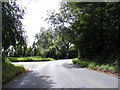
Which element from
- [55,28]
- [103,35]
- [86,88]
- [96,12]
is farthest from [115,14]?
[55,28]

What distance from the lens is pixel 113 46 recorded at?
642 inches

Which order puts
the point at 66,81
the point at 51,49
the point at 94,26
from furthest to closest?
the point at 51,49 < the point at 94,26 < the point at 66,81

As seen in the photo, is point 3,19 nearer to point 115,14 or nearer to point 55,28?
point 115,14

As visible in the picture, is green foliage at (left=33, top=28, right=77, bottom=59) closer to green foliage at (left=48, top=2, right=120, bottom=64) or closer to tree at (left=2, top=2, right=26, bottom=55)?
green foliage at (left=48, top=2, right=120, bottom=64)

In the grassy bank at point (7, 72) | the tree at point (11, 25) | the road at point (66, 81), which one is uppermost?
the tree at point (11, 25)

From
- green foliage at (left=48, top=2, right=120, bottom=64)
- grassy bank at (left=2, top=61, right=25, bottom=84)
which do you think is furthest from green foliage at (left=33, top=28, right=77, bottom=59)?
grassy bank at (left=2, top=61, right=25, bottom=84)

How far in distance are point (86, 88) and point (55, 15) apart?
16945 millimetres

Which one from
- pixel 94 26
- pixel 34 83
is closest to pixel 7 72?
pixel 34 83

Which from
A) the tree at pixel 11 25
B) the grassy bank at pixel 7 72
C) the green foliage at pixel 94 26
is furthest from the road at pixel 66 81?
the green foliage at pixel 94 26

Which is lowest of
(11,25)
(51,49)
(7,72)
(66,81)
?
(66,81)

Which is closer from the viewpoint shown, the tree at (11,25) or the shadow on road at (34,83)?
the shadow on road at (34,83)

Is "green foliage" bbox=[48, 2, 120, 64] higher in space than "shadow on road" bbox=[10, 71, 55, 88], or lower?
higher

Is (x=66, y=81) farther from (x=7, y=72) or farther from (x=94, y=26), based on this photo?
(x=94, y=26)

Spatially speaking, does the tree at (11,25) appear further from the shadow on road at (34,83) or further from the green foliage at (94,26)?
the green foliage at (94,26)
